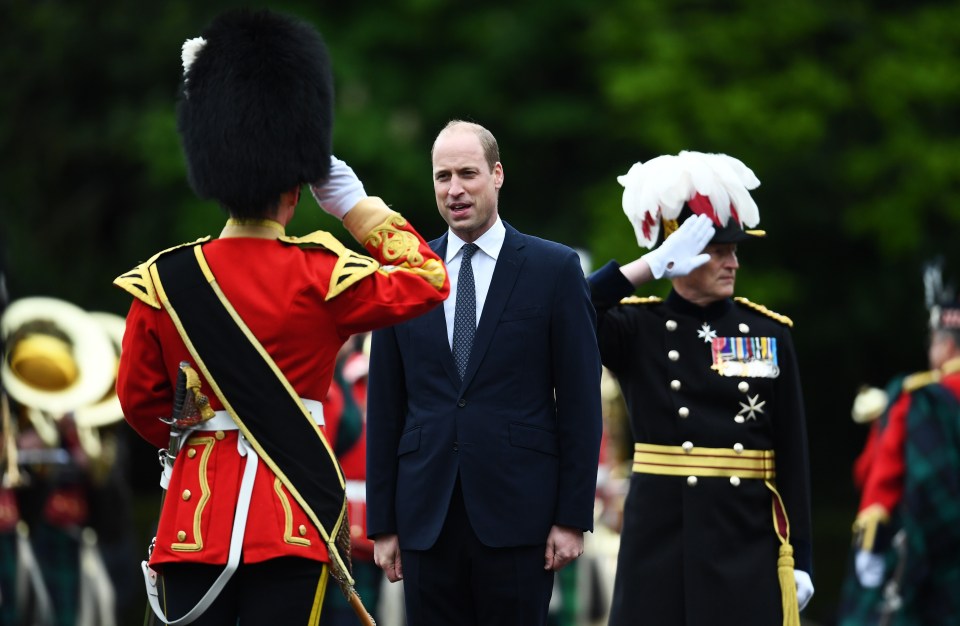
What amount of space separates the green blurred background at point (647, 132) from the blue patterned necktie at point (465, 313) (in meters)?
12.5

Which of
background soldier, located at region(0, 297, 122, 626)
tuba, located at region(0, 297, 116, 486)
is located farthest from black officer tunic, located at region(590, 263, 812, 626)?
tuba, located at region(0, 297, 116, 486)

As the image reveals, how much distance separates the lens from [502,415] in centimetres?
546

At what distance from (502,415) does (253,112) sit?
3.99 ft

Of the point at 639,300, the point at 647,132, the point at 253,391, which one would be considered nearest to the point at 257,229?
the point at 253,391

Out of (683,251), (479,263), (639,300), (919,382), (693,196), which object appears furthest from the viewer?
(919,382)

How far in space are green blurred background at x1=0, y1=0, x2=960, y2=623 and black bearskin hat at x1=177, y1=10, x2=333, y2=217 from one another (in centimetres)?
1329

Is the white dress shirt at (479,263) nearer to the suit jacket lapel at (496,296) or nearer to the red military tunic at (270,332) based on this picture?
the suit jacket lapel at (496,296)

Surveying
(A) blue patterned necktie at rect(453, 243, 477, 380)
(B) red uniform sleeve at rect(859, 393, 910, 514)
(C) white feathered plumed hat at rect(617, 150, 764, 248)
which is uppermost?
(C) white feathered plumed hat at rect(617, 150, 764, 248)

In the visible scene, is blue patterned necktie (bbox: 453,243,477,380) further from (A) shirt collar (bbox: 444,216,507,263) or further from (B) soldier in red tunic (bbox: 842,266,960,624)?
(B) soldier in red tunic (bbox: 842,266,960,624)

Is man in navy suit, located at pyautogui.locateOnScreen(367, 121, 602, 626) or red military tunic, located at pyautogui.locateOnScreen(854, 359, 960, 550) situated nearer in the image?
man in navy suit, located at pyautogui.locateOnScreen(367, 121, 602, 626)

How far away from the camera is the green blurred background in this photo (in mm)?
19141

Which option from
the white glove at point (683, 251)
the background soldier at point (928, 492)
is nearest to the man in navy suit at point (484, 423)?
the white glove at point (683, 251)

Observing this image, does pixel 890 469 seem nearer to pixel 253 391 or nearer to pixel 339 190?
pixel 339 190

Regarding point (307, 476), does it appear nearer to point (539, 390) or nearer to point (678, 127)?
point (539, 390)
